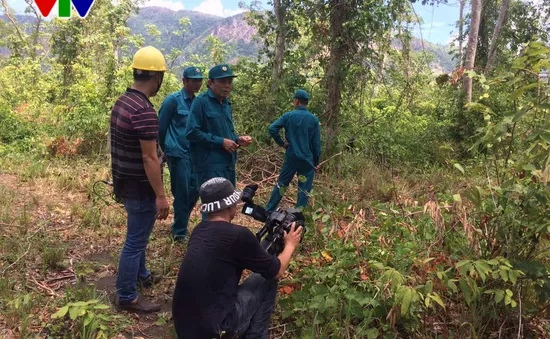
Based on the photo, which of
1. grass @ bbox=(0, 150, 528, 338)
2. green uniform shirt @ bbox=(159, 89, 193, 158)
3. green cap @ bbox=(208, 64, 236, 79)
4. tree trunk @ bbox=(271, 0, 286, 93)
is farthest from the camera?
tree trunk @ bbox=(271, 0, 286, 93)

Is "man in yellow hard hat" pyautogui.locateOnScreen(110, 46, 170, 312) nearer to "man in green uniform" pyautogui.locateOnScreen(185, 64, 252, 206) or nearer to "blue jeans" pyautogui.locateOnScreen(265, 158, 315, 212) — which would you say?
"man in green uniform" pyautogui.locateOnScreen(185, 64, 252, 206)

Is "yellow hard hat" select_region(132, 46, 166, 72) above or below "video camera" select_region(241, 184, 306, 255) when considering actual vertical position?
above

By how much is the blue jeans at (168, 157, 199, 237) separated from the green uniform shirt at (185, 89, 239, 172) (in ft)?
1.09

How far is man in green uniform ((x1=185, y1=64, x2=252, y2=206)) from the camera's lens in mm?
3580

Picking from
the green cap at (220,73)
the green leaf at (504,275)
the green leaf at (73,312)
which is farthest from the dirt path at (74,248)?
the green leaf at (504,275)

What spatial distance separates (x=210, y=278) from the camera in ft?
7.18

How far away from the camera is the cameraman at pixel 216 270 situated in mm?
2186

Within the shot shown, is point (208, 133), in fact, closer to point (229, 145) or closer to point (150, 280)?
point (229, 145)

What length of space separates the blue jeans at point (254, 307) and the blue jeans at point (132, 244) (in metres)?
0.85

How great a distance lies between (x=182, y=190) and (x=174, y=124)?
2.18 feet

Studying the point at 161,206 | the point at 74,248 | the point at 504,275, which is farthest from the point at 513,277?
the point at 74,248

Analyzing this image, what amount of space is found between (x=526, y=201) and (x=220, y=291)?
1.85 meters

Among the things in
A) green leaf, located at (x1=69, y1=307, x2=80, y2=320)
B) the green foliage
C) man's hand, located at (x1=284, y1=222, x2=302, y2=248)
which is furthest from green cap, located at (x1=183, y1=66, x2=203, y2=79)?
green leaf, located at (x1=69, y1=307, x2=80, y2=320)

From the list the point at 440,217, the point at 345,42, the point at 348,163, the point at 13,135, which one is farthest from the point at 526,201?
the point at 13,135
